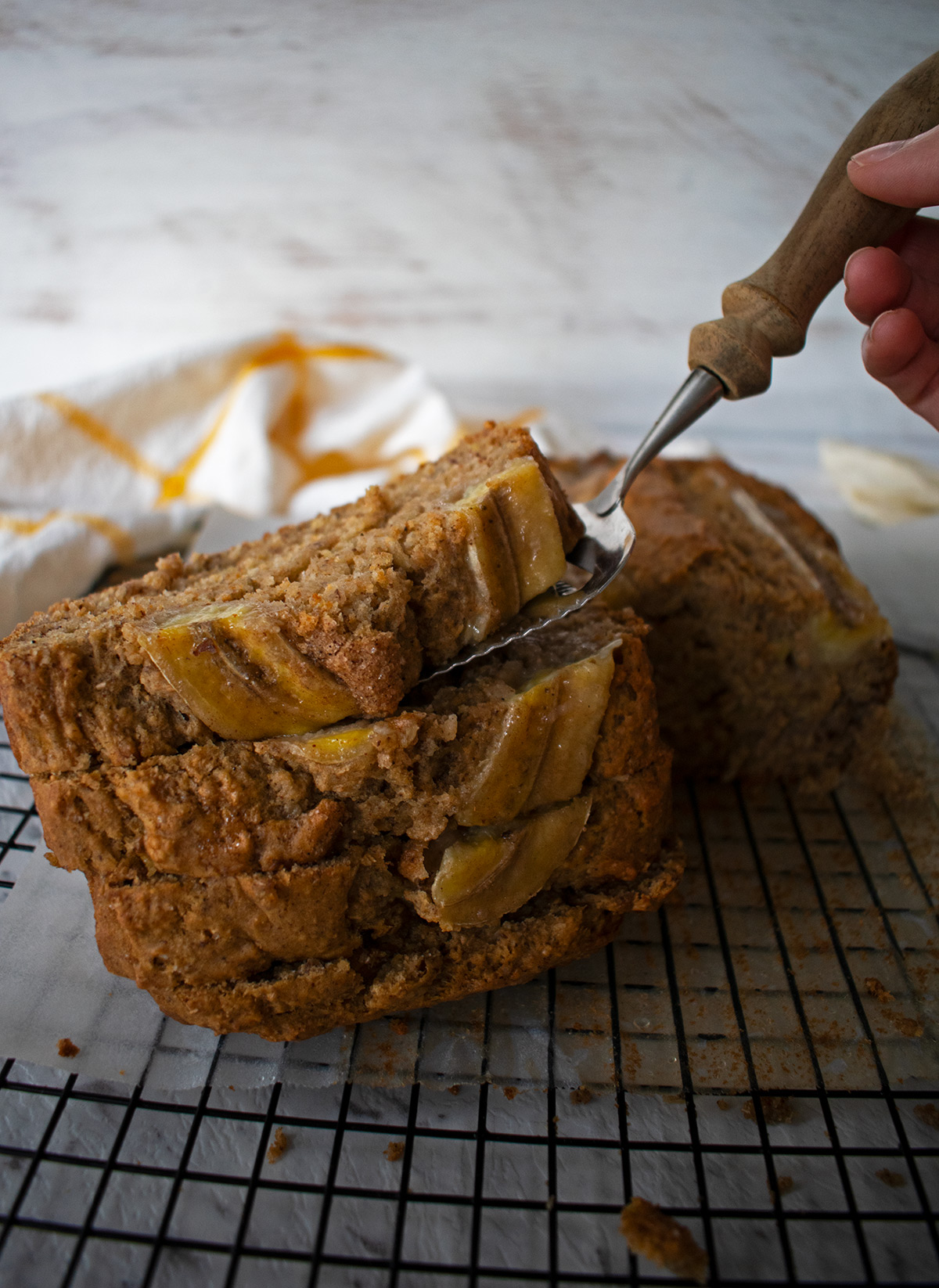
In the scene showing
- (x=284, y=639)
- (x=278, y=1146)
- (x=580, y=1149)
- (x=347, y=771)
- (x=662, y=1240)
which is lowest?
(x=278, y=1146)

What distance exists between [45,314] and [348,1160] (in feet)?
14.6

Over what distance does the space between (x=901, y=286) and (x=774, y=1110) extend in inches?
83.8

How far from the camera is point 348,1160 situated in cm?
196

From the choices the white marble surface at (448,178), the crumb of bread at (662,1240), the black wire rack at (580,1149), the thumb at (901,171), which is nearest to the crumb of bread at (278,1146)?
the black wire rack at (580,1149)

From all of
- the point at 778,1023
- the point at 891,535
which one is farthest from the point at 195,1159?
the point at 891,535

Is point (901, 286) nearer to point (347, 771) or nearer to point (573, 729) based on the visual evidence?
point (573, 729)

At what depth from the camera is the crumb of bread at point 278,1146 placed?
6.42 feet

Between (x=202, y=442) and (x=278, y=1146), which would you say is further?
(x=202, y=442)

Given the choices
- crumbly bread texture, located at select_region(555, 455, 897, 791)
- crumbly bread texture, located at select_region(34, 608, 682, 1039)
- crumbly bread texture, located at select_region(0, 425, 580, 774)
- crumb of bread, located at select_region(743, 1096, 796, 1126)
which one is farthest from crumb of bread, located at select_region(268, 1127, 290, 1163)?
crumbly bread texture, located at select_region(555, 455, 897, 791)

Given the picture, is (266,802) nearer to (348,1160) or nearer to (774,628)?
(348,1160)

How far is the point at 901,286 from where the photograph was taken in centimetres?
275

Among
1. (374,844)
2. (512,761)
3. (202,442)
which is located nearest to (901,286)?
(512,761)

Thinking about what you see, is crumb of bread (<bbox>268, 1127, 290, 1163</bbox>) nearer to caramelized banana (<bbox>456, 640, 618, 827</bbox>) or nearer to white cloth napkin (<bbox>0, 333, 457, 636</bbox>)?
caramelized banana (<bbox>456, 640, 618, 827</bbox>)

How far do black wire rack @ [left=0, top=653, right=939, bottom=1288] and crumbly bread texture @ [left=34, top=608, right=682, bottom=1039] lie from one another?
8.6 inches
